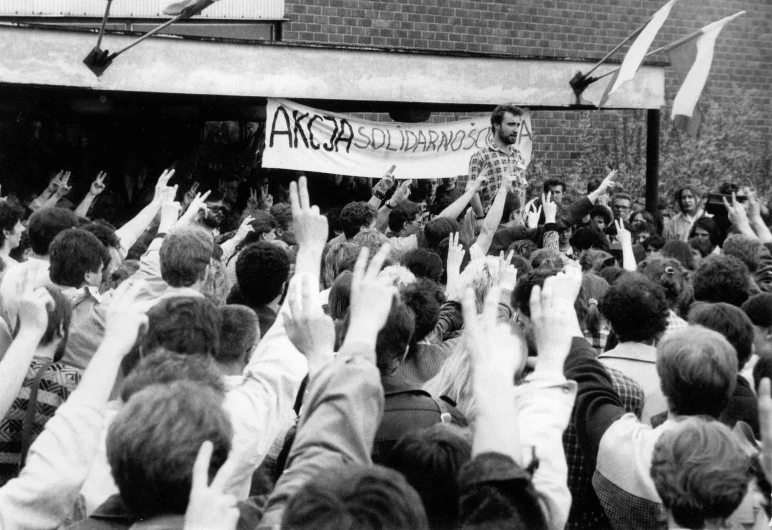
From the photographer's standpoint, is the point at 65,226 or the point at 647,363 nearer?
the point at 647,363

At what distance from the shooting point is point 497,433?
239cm

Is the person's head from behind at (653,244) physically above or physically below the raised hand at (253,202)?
below

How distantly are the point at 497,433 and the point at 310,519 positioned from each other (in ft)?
2.35

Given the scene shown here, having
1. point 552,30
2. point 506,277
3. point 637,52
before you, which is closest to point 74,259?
point 506,277

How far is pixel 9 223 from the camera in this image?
6121 millimetres

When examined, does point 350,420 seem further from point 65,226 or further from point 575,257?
point 575,257

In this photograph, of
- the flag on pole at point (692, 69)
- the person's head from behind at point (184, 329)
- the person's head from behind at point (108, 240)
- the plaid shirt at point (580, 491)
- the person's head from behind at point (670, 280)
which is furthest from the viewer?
the flag on pole at point (692, 69)

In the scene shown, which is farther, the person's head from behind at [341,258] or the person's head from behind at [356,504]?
the person's head from behind at [341,258]

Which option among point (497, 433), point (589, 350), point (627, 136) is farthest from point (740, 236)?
point (627, 136)

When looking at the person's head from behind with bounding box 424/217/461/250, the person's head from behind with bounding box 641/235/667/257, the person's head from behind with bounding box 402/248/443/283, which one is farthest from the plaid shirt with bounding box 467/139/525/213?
the person's head from behind with bounding box 402/248/443/283

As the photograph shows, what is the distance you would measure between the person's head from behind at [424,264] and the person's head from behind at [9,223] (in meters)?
2.31

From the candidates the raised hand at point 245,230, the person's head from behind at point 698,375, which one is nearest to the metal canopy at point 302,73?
the raised hand at point 245,230

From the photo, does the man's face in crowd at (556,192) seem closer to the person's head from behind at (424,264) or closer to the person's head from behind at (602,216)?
the person's head from behind at (602,216)

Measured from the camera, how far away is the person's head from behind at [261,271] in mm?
4496
